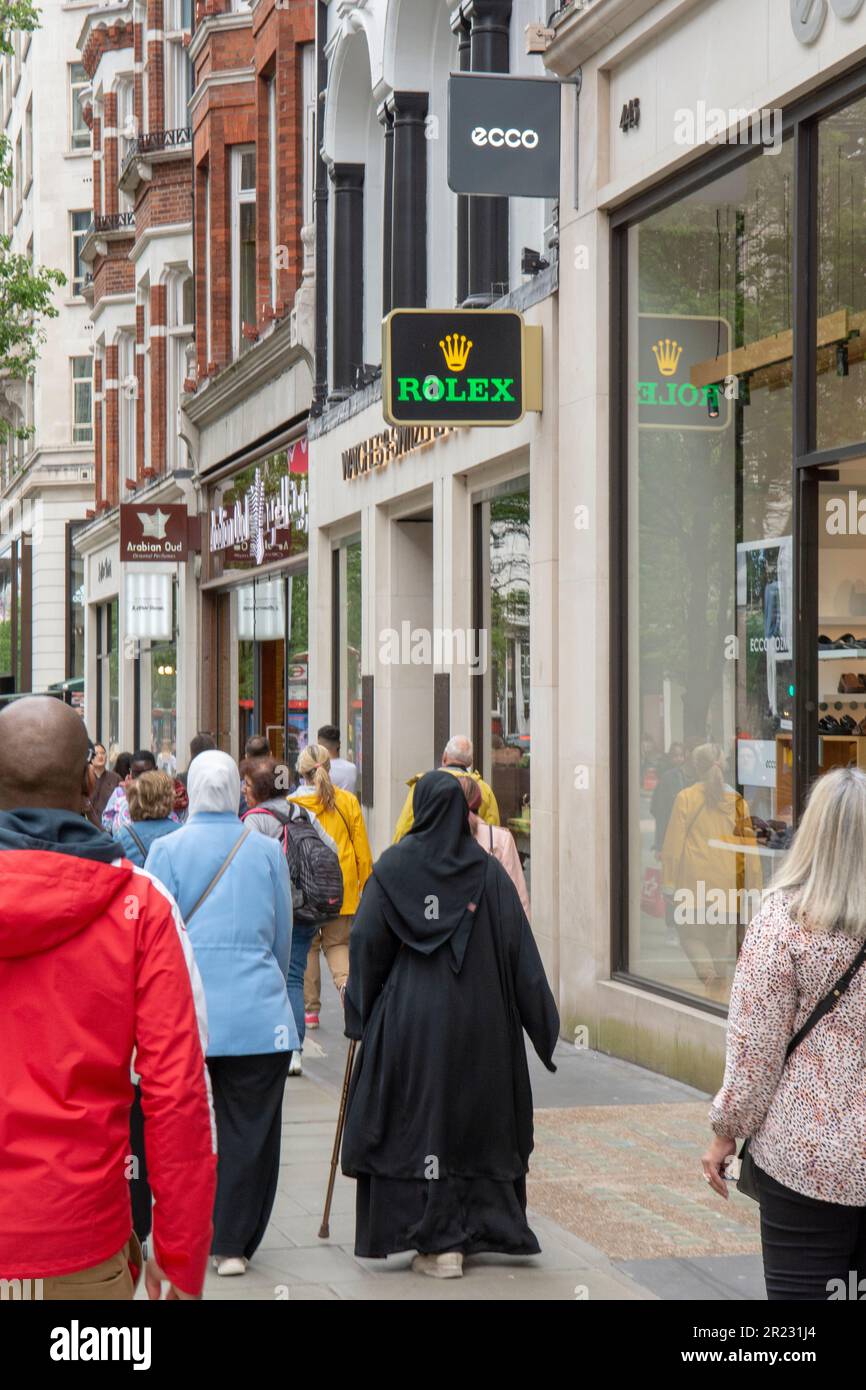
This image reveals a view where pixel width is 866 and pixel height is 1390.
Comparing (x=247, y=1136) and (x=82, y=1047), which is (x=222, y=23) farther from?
(x=82, y=1047)

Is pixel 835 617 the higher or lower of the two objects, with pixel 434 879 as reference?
higher

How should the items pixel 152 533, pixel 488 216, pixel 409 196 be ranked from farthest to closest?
pixel 152 533 < pixel 409 196 < pixel 488 216

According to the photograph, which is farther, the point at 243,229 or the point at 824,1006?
the point at 243,229

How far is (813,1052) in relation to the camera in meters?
4.20

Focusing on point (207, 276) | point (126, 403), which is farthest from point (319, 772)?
point (126, 403)

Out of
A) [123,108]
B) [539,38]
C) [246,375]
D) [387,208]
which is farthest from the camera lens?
[123,108]

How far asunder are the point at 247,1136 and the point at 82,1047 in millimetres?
3418

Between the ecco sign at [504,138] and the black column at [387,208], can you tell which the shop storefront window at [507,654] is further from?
the black column at [387,208]

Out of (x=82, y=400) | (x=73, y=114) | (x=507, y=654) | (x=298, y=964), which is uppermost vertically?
(x=73, y=114)

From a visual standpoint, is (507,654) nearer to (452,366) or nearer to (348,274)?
(452,366)

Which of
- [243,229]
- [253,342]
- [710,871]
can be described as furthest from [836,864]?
[243,229]

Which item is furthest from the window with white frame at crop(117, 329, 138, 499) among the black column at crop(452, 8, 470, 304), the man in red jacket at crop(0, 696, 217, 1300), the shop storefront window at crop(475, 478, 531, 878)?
the man in red jacket at crop(0, 696, 217, 1300)

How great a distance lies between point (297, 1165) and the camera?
325 inches

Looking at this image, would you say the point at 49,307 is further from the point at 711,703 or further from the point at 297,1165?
the point at 297,1165
